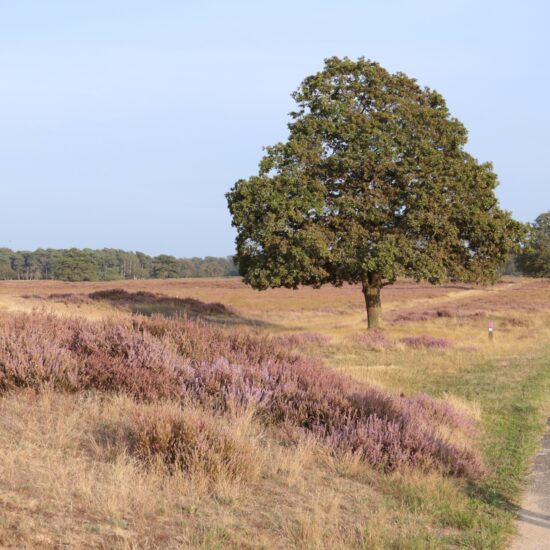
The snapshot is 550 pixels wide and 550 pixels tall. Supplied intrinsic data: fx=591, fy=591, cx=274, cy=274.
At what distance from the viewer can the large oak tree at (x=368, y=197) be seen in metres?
23.8

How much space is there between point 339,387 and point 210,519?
432 centimetres

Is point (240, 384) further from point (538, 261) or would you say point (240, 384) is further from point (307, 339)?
point (538, 261)

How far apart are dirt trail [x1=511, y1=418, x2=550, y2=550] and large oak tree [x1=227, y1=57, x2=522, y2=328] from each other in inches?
640

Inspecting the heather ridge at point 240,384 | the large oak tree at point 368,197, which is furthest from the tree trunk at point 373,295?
the heather ridge at point 240,384

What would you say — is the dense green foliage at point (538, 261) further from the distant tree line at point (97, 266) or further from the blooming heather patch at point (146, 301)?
the distant tree line at point (97, 266)

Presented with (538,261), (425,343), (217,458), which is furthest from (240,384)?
(538,261)

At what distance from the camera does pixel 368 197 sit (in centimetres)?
2417

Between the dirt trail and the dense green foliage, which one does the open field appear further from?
the dense green foliage

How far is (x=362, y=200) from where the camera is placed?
79.4 feet

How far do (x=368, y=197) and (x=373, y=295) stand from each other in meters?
5.27

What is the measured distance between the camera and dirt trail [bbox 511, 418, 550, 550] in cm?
505

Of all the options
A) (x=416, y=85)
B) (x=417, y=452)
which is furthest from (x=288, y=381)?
(x=416, y=85)

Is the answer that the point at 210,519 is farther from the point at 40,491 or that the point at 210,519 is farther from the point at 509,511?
the point at 509,511

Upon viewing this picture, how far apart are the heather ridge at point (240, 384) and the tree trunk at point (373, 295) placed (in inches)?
661
